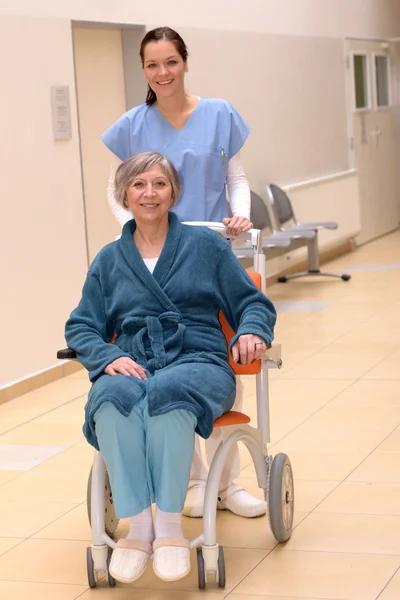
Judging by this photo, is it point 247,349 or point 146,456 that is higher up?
point 247,349

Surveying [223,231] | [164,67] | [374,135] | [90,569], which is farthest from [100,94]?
[374,135]

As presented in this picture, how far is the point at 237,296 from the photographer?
304 centimetres

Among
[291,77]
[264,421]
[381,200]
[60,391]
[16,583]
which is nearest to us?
[16,583]

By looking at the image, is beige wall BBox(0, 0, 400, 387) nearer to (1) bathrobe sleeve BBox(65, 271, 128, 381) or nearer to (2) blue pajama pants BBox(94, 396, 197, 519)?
(1) bathrobe sleeve BBox(65, 271, 128, 381)

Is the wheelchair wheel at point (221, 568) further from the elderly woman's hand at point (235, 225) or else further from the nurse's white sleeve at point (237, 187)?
the nurse's white sleeve at point (237, 187)

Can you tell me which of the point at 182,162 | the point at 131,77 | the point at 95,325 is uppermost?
the point at 131,77

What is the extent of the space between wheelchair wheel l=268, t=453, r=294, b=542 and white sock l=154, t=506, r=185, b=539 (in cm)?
40

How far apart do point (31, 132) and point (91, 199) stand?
0.95 metres

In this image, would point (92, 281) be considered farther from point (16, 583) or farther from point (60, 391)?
point (60, 391)

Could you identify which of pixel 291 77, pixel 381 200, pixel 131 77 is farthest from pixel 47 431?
pixel 381 200

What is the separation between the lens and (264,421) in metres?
3.25

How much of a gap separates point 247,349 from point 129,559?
604 mm

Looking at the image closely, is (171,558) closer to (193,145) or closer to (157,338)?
(157,338)

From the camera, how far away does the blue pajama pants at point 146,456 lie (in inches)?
107
